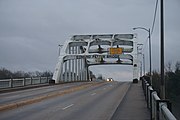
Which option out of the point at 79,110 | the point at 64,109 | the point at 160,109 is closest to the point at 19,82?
the point at 64,109

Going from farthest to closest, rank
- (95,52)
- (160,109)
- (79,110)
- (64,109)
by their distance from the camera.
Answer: (95,52) < (64,109) < (79,110) < (160,109)

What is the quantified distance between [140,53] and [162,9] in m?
67.3

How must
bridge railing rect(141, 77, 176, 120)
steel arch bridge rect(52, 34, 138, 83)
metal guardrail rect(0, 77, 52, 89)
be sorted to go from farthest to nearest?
1. steel arch bridge rect(52, 34, 138, 83)
2. metal guardrail rect(0, 77, 52, 89)
3. bridge railing rect(141, 77, 176, 120)

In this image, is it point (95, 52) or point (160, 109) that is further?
point (95, 52)

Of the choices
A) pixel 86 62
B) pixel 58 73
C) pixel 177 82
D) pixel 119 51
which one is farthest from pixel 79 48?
pixel 177 82

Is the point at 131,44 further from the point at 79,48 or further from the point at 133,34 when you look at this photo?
the point at 79,48

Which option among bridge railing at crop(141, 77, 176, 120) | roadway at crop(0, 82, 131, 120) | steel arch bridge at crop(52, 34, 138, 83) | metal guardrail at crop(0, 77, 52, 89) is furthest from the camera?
steel arch bridge at crop(52, 34, 138, 83)

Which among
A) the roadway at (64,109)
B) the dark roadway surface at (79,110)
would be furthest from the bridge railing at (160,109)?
the roadway at (64,109)

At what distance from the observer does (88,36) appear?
277 feet

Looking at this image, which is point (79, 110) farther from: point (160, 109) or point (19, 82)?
point (19, 82)

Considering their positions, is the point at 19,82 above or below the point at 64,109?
above

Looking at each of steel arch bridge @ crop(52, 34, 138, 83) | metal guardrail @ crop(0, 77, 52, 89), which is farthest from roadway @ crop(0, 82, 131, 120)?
steel arch bridge @ crop(52, 34, 138, 83)

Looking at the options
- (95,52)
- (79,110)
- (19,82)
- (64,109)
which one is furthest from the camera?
(95,52)

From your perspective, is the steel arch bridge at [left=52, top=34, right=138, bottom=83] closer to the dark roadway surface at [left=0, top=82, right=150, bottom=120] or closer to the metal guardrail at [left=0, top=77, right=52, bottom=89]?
the metal guardrail at [left=0, top=77, right=52, bottom=89]
